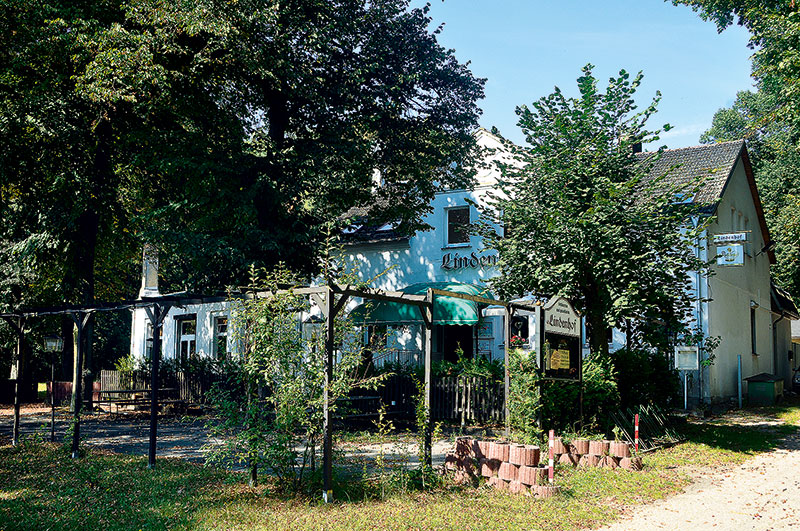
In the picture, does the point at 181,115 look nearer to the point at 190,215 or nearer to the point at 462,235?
the point at 190,215

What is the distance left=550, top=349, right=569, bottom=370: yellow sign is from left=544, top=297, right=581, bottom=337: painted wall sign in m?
0.35

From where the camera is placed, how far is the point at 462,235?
25.0 m

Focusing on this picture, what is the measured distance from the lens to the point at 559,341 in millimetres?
12414

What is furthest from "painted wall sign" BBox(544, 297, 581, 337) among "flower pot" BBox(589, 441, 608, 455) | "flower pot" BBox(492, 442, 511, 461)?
"flower pot" BBox(492, 442, 511, 461)

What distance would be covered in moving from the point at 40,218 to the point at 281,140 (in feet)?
24.7

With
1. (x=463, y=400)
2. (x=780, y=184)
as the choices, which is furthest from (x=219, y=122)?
(x=780, y=184)

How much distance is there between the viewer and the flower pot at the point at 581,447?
1111 centimetres

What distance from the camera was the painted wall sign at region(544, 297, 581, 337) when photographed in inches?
476

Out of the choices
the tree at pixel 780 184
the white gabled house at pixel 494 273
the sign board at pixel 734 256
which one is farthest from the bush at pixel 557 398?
the tree at pixel 780 184

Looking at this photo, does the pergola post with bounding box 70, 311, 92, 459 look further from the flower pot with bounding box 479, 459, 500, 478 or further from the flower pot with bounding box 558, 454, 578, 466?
the flower pot with bounding box 558, 454, 578, 466

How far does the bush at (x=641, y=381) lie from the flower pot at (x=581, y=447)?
299cm

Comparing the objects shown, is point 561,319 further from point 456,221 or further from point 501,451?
point 456,221

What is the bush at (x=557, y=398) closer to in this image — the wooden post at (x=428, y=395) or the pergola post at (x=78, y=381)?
the wooden post at (x=428, y=395)

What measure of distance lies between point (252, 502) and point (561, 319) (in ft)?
21.8
